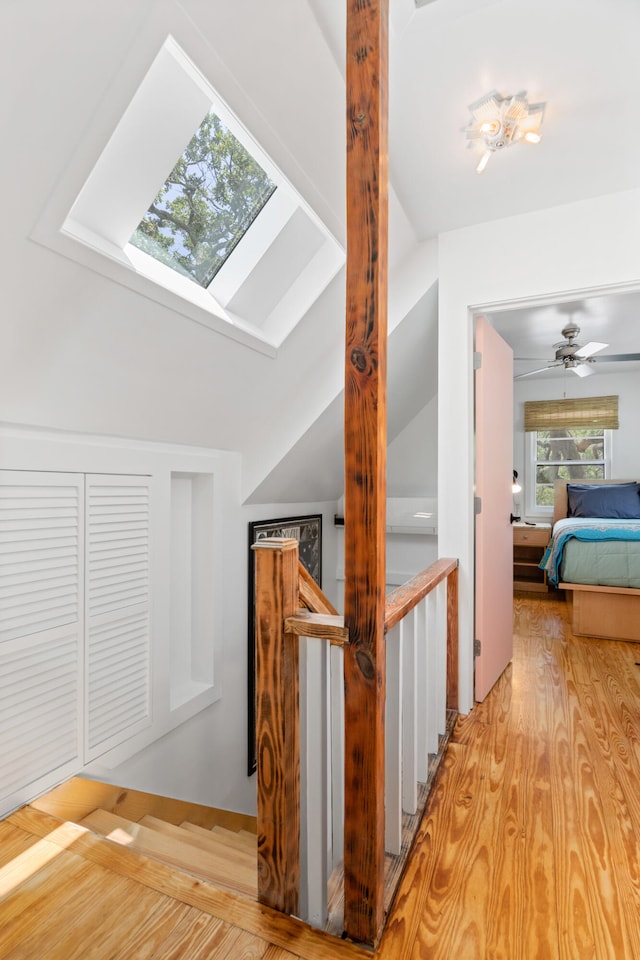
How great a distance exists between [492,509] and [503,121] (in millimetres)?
1732

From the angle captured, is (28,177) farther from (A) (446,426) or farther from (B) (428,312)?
(B) (428,312)

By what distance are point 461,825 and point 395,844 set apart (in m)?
0.31

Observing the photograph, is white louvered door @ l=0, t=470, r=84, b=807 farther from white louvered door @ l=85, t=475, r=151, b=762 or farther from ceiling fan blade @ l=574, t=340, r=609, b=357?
ceiling fan blade @ l=574, t=340, r=609, b=357

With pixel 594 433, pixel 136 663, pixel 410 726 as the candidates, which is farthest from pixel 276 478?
pixel 594 433

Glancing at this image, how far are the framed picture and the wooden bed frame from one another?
1.85 metres

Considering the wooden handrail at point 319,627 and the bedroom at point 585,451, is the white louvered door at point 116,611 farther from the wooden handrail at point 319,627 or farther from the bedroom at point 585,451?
the bedroom at point 585,451

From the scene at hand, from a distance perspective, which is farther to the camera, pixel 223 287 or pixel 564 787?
pixel 223 287

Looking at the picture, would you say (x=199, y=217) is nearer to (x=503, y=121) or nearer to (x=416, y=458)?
(x=503, y=121)

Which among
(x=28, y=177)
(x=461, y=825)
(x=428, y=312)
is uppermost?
(x=428, y=312)

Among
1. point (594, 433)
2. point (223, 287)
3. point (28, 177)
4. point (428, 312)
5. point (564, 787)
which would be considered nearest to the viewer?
point (28, 177)

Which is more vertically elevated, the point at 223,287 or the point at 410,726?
the point at 223,287

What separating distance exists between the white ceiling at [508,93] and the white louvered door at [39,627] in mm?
1775

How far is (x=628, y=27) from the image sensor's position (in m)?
1.47

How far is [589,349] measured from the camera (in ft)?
13.1
